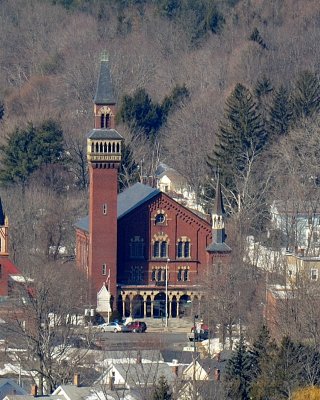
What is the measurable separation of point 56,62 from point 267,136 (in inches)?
1690

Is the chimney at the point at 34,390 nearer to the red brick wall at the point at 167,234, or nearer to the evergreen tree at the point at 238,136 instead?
the red brick wall at the point at 167,234

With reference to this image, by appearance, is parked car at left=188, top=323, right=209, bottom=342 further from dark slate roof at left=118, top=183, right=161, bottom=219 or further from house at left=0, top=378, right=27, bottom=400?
house at left=0, top=378, right=27, bottom=400

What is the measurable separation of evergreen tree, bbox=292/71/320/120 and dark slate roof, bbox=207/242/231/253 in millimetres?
29593

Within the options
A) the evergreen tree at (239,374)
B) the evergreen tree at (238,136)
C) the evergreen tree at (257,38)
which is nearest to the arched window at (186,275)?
the evergreen tree at (238,136)

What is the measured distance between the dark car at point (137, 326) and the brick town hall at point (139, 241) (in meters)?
2.52

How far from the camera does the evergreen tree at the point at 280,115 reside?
5182 inches

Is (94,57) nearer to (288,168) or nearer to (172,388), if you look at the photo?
(288,168)

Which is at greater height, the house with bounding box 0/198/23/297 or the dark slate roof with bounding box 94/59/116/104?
the dark slate roof with bounding box 94/59/116/104

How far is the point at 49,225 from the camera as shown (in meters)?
114

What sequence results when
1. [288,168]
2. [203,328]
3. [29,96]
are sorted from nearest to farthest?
[203,328] → [288,168] → [29,96]

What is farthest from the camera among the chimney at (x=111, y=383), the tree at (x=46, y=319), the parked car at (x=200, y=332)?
the parked car at (x=200, y=332)

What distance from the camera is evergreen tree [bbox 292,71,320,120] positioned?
13338cm

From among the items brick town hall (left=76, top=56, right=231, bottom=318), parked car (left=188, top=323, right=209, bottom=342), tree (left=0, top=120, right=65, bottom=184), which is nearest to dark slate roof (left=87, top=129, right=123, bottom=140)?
brick town hall (left=76, top=56, right=231, bottom=318)

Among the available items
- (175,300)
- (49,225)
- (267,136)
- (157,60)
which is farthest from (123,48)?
(175,300)
